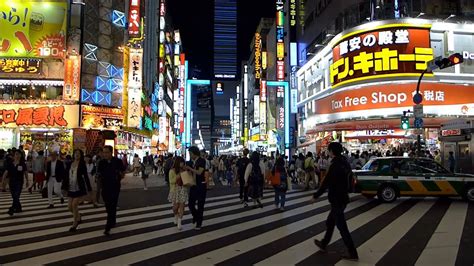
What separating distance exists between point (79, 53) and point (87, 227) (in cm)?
2253

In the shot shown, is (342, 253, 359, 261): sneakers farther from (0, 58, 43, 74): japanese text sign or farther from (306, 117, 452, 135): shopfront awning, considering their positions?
Result: (0, 58, 43, 74): japanese text sign

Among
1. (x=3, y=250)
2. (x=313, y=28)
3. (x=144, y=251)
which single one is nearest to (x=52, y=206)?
A: (x=3, y=250)

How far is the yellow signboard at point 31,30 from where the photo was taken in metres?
29.2

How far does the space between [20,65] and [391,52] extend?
80.0 ft

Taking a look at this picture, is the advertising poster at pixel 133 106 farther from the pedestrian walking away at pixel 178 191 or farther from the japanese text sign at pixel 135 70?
the pedestrian walking away at pixel 178 191

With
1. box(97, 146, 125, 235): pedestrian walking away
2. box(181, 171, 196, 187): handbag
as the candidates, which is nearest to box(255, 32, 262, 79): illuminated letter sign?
box(181, 171, 196, 187): handbag

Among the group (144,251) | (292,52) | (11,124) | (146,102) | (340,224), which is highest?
(292,52)

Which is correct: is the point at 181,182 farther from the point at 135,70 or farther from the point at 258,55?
the point at 258,55

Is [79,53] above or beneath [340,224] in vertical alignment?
above

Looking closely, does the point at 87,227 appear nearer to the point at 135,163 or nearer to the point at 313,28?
the point at 135,163

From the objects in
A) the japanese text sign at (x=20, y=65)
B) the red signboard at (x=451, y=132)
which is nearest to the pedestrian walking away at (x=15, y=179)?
the red signboard at (x=451, y=132)

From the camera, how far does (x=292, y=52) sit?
5334cm

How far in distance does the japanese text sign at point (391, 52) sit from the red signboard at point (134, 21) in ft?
52.4

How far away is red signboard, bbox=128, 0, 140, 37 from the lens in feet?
108
